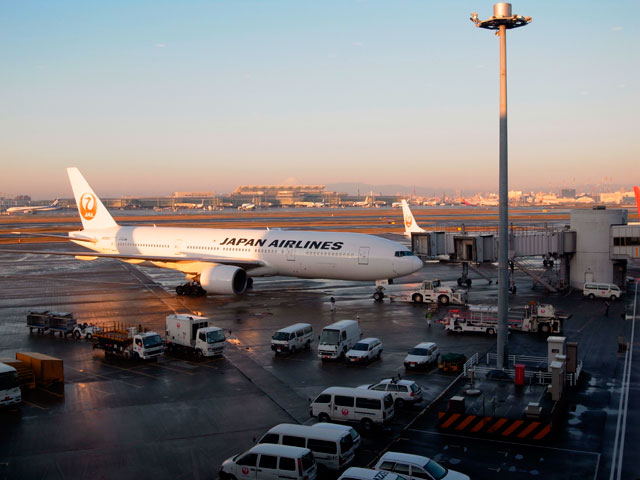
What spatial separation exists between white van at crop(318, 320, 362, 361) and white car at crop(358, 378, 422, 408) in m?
6.44

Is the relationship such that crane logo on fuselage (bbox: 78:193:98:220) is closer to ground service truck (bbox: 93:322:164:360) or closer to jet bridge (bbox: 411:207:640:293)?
ground service truck (bbox: 93:322:164:360)

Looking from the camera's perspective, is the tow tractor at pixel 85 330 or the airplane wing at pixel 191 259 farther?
the airplane wing at pixel 191 259

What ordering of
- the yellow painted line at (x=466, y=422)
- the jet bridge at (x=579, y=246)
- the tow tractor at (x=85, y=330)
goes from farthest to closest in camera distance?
the jet bridge at (x=579, y=246)
the tow tractor at (x=85, y=330)
the yellow painted line at (x=466, y=422)

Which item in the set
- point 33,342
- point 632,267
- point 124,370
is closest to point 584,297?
point 632,267

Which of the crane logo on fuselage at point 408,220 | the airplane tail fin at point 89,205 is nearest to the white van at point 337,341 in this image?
the airplane tail fin at point 89,205

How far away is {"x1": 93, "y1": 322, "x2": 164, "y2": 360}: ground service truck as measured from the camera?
1176 inches

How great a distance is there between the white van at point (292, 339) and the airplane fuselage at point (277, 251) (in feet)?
44.6

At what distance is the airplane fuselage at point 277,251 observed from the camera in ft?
149

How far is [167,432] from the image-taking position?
2048 centimetres

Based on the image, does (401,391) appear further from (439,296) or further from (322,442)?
(439,296)

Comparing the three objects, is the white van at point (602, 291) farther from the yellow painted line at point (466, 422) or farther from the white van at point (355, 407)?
the white van at point (355, 407)

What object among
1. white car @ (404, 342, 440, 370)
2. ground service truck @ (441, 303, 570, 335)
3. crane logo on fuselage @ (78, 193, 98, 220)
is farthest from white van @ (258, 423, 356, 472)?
crane logo on fuselage @ (78, 193, 98, 220)

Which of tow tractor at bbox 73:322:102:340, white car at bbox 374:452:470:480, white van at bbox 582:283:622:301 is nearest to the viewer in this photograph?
white car at bbox 374:452:470:480

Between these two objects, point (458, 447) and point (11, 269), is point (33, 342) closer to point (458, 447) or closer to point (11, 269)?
point (458, 447)
